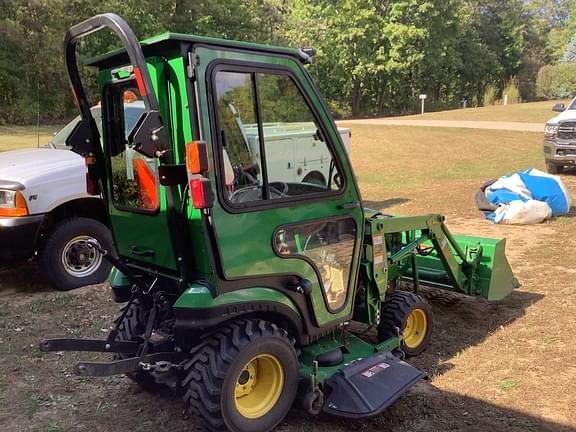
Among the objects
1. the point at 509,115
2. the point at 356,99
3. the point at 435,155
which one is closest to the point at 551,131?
the point at 435,155

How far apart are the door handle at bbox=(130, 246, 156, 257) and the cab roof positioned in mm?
1100

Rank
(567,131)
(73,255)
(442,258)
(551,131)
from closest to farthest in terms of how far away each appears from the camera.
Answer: (442,258) → (73,255) → (567,131) → (551,131)

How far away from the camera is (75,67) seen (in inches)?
128

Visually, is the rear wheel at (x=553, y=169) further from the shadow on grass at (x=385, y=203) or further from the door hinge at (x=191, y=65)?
the door hinge at (x=191, y=65)

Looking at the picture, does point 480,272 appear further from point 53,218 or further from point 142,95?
point 53,218

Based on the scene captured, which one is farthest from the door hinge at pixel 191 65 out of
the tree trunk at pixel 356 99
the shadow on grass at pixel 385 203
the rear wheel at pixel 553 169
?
the tree trunk at pixel 356 99

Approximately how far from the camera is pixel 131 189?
3.38m

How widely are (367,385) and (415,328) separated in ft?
4.22

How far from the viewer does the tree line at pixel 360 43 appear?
2314 cm

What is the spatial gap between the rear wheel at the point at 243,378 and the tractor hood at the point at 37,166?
11.1ft

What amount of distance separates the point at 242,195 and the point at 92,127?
106 centimetres

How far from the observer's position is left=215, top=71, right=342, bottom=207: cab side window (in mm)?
3025

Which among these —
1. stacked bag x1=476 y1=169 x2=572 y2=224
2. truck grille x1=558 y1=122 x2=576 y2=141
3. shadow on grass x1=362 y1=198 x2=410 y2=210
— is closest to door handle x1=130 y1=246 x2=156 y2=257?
stacked bag x1=476 y1=169 x2=572 y2=224

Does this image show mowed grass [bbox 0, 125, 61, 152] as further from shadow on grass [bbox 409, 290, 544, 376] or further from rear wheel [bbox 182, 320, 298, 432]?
rear wheel [bbox 182, 320, 298, 432]
